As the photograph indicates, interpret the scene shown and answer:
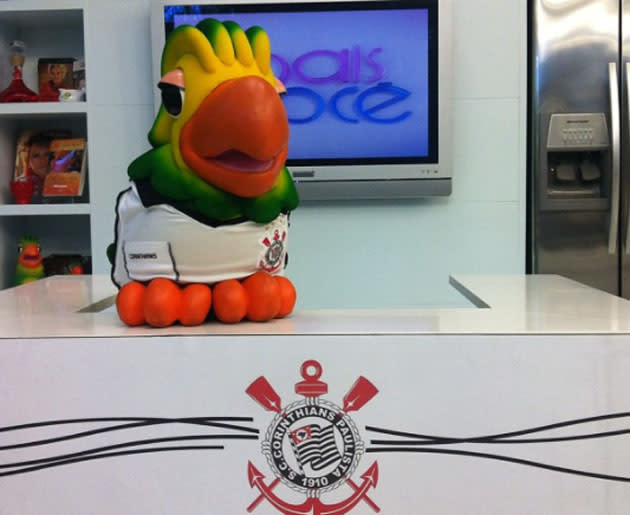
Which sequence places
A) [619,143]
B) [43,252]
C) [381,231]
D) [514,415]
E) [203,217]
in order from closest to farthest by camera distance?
[514,415] < [203,217] < [619,143] < [381,231] < [43,252]

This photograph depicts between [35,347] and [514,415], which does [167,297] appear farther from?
[514,415]

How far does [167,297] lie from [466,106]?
1.96 m

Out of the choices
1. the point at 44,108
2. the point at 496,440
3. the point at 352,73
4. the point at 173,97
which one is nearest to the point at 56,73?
the point at 44,108

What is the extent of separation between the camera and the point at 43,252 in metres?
3.27

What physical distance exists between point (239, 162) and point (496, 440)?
60 centimetres

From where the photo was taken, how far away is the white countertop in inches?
44.8

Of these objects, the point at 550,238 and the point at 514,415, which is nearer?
the point at 514,415

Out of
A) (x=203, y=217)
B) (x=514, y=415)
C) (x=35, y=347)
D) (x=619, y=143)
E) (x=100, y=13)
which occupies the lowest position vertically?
(x=514, y=415)

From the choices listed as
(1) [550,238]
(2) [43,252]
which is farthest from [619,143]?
(2) [43,252]

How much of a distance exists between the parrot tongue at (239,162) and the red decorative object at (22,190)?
2.10m

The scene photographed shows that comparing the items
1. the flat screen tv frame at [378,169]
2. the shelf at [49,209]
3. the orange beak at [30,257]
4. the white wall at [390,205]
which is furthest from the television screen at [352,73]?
the orange beak at [30,257]

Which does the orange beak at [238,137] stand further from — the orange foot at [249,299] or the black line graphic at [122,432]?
the black line graphic at [122,432]

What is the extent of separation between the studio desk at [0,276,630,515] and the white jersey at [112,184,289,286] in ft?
0.49

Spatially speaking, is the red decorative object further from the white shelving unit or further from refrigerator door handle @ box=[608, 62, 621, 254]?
refrigerator door handle @ box=[608, 62, 621, 254]
